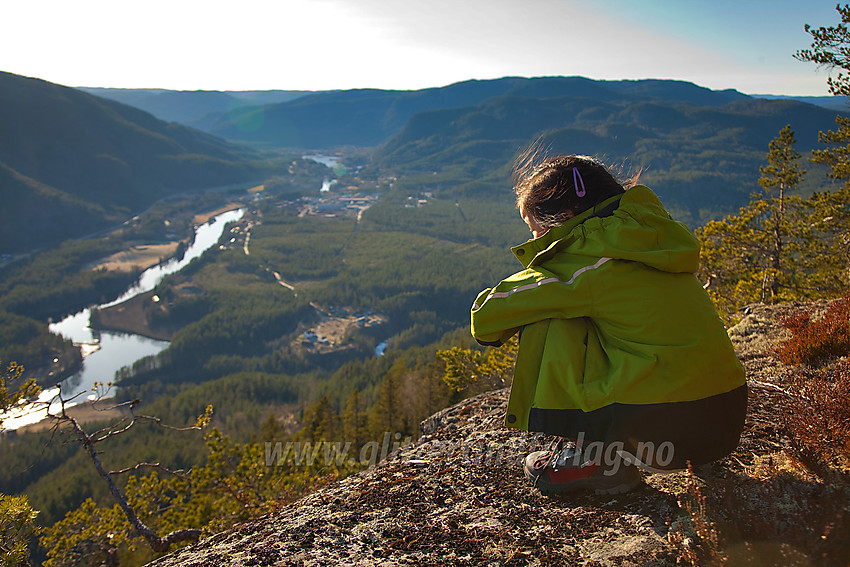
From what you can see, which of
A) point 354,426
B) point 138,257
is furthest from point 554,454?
point 138,257

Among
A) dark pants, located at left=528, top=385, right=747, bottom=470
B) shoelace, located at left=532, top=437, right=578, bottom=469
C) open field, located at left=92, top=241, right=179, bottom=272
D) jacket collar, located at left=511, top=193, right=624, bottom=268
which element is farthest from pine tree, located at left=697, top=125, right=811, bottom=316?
open field, located at left=92, top=241, right=179, bottom=272

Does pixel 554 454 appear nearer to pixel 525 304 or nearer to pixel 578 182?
pixel 525 304

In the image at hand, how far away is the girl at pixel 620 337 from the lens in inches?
84.7

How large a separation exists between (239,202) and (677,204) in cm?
15442

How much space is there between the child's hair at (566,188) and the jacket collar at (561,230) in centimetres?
7

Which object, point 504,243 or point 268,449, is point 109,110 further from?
point 268,449

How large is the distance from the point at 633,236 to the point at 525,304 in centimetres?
60

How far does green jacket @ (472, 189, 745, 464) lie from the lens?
214 centimetres

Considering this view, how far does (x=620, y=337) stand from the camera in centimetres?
223

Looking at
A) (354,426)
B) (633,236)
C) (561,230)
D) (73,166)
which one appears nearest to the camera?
(633,236)

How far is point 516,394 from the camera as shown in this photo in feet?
8.04

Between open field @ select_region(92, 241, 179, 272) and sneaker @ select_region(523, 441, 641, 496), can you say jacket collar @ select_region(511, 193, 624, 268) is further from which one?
open field @ select_region(92, 241, 179, 272)

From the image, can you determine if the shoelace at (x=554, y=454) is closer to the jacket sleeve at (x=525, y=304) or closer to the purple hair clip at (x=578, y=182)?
the jacket sleeve at (x=525, y=304)

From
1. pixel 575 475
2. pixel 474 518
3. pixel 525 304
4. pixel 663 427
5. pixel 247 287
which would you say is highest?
pixel 525 304
